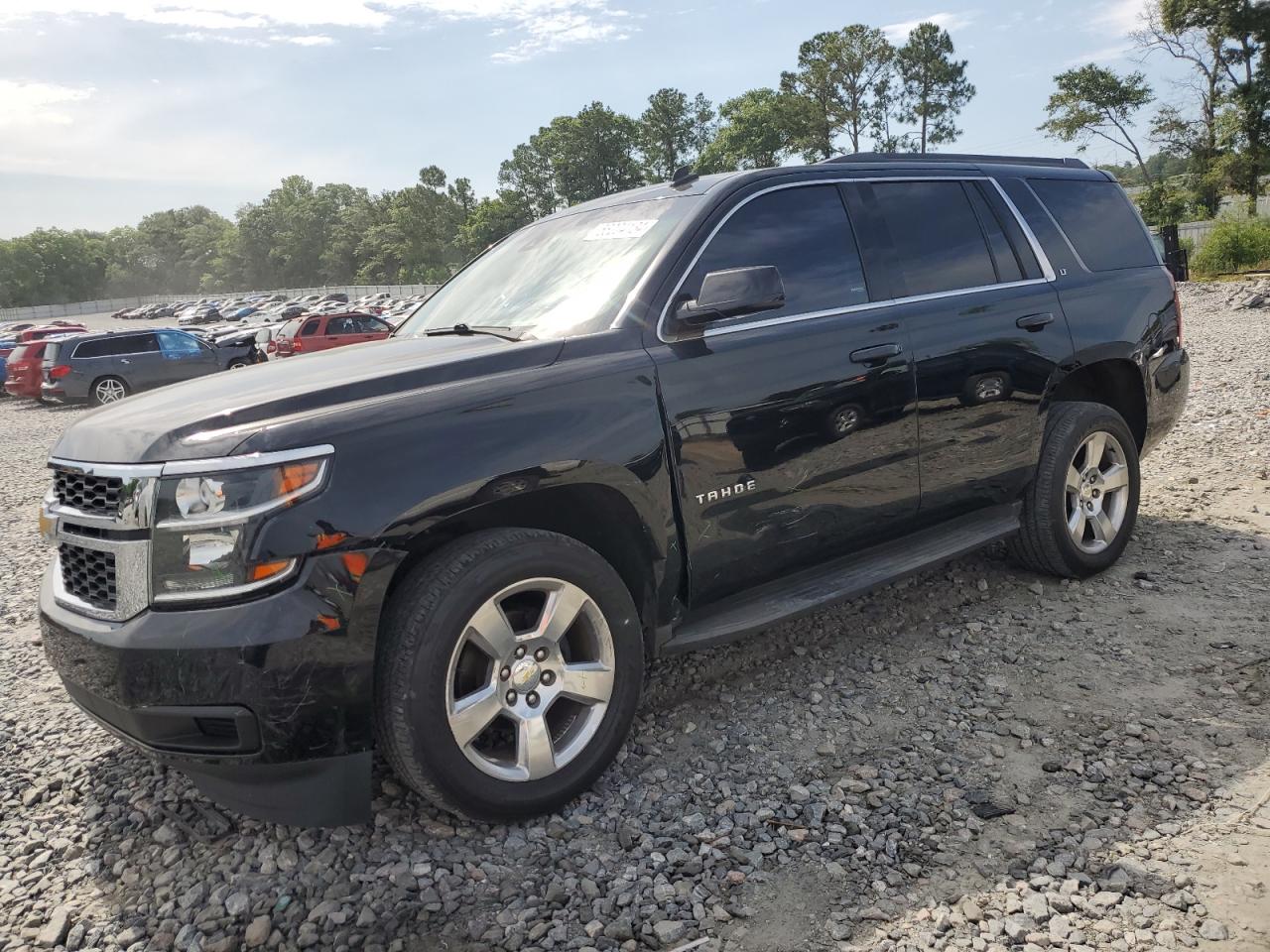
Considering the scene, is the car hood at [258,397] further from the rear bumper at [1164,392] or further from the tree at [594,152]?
the tree at [594,152]

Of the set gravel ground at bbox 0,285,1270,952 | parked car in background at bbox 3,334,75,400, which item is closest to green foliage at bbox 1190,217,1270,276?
→ gravel ground at bbox 0,285,1270,952

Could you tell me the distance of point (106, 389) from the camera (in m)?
19.2

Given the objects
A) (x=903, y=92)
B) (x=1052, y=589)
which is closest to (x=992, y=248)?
(x=1052, y=589)

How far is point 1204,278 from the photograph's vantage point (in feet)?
86.3

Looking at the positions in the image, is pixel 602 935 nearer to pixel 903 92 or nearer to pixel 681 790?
pixel 681 790

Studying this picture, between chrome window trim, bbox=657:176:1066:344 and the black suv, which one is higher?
chrome window trim, bbox=657:176:1066:344

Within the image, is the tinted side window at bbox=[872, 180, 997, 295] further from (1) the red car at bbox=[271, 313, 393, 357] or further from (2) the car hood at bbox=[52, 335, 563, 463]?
(1) the red car at bbox=[271, 313, 393, 357]

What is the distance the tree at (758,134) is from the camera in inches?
3063

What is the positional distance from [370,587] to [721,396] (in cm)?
136

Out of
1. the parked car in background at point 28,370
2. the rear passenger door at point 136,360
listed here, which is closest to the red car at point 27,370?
the parked car in background at point 28,370

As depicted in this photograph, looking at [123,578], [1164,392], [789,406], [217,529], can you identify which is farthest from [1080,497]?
[123,578]

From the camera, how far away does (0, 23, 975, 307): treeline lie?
75125mm

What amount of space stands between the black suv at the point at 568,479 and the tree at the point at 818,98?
2976 inches

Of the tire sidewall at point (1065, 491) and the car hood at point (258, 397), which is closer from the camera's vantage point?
the car hood at point (258, 397)
